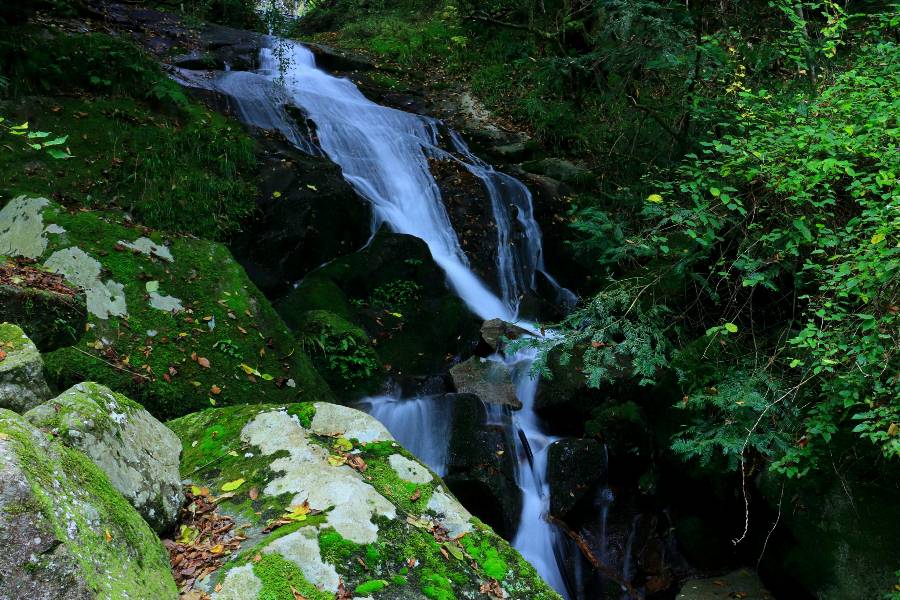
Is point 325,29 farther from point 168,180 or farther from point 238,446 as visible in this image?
point 238,446

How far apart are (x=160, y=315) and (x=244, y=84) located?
315 inches

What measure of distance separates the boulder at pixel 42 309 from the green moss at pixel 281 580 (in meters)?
2.37

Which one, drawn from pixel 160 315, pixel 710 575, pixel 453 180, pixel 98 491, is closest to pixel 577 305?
pixel 453 180

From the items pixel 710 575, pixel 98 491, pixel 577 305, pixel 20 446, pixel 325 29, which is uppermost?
pixel 325 29

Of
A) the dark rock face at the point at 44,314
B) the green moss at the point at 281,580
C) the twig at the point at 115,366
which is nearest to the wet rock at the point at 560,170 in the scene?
the twig at the point at 115,366

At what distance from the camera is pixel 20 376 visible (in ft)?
9.47

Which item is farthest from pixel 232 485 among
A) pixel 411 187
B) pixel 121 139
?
pixel 411 187

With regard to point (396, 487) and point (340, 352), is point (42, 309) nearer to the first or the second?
point (396, 487)

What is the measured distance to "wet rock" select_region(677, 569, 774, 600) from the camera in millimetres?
5492

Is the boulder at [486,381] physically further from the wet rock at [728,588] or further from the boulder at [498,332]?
the wet rock at [728,588]

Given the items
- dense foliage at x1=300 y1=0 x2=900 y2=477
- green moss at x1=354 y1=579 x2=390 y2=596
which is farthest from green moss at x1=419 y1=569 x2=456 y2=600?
dense foliage at x1=300 y1=0 x2=900 y2=477

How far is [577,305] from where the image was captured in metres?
9.66

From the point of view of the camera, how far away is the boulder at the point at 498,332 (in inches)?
317

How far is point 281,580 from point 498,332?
604 cm
